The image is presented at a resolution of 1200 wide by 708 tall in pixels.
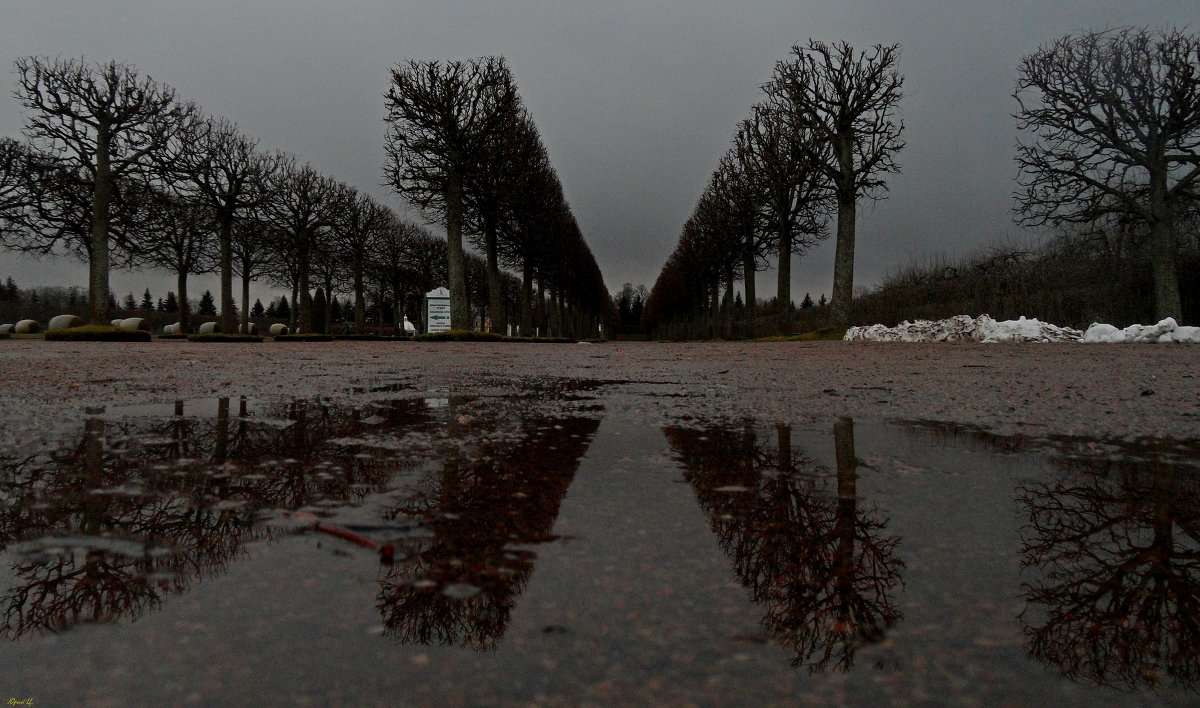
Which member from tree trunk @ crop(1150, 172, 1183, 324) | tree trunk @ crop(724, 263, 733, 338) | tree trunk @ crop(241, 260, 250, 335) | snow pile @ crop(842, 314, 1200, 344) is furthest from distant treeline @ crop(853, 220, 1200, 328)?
tree trunk @ crop(241, 260, 250, 335)

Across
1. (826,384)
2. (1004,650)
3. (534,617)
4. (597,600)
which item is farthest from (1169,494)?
(826,384)

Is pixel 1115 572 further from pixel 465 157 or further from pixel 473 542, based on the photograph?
pixel 465 157

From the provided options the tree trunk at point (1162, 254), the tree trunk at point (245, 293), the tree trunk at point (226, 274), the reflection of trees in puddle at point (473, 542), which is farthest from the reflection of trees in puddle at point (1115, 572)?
the tree trunk at point (245, 293)

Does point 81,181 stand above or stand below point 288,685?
above

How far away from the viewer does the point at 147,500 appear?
1.47 metres

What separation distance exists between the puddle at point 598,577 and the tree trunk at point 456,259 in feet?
60.2

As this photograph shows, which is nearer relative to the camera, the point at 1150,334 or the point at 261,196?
the point at 1150,334

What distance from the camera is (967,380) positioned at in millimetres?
4898

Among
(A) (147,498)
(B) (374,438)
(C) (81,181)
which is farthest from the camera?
(C) (81,181)

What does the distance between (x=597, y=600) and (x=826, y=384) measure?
13.6ft

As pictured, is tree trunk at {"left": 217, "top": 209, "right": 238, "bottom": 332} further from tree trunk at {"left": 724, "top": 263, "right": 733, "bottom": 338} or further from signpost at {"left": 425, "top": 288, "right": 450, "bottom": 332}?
tree trunk at {"left": 724, "top": 263, "right": 733, "bottom": 338}

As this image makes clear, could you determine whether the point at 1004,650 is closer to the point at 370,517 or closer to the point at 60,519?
the point at 370,517

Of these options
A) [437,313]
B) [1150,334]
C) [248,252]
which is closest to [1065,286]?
[1150,334]

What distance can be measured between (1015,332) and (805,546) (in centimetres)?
1511
